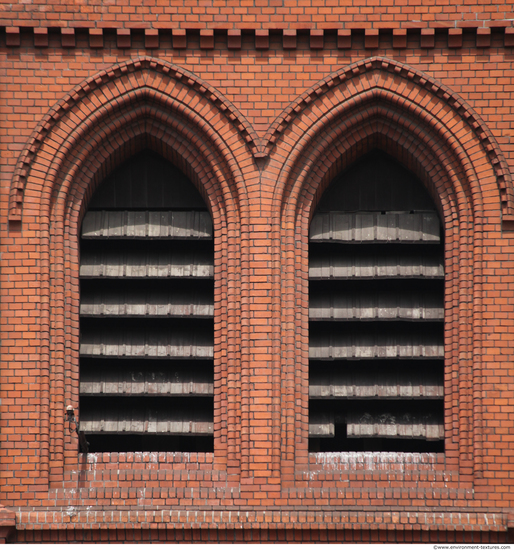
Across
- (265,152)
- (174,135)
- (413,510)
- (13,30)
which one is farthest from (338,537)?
(13,30)

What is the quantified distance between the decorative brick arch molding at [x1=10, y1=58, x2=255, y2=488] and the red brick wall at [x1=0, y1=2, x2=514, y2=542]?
2cm

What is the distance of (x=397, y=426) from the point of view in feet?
27.0

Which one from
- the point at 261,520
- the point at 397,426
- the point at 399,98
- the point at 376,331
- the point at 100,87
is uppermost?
the point at 100,87

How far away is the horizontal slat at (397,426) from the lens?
8.20 metres

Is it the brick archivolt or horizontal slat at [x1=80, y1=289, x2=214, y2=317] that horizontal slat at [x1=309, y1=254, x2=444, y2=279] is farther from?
horizontal slat at [x1=80, y1=289, x2=214, y2=317]

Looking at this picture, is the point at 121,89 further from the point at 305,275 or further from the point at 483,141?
the point at 483,141

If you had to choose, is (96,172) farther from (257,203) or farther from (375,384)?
(375,384)

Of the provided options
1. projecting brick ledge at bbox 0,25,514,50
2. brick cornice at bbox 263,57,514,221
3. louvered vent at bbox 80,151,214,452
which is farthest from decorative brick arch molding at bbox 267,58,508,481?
louvered vent at bbox 80,151,214,452

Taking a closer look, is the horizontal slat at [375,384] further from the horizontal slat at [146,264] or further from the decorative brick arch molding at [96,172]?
the horizontal slat at [146,264]

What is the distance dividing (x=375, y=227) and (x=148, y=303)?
245 centimetres

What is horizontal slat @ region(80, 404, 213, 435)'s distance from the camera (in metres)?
8.20

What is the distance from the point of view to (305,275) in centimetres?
823

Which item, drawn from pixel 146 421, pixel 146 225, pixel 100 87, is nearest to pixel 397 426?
pixel 146 421

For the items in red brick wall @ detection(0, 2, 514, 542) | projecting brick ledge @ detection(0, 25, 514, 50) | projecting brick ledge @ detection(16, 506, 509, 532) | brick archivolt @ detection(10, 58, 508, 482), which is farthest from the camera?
projecting brick ledge @ detection(0, 25, 514, 50)
